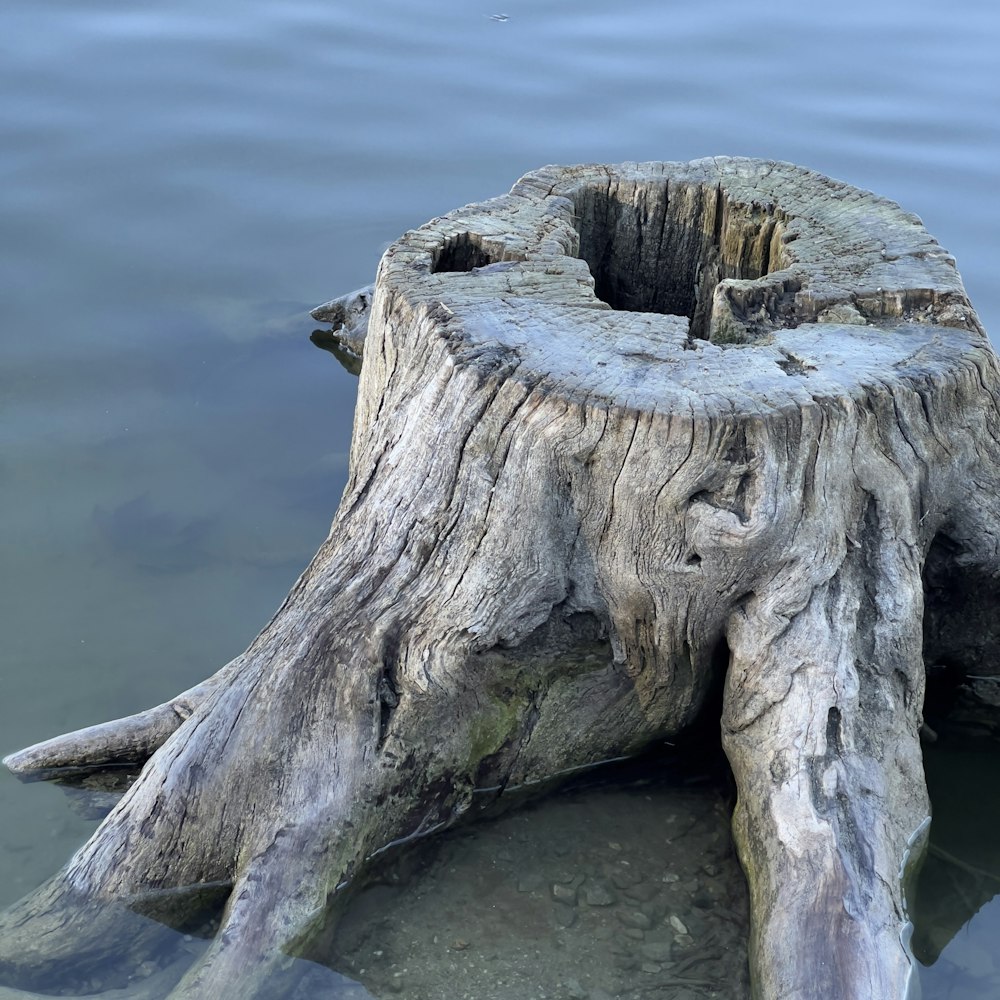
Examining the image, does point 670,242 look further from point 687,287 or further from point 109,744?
point 109,744

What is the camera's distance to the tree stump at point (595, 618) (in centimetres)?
279

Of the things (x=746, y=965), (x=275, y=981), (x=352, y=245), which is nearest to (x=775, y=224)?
(x=746, y=965)

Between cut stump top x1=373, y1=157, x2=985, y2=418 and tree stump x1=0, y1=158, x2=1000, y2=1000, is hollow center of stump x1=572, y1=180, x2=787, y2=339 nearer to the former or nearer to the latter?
cut stump top x1=373, y1=157, x2=985, y2=418

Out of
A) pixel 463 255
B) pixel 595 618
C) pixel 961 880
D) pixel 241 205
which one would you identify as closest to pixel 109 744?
pixel 595 618

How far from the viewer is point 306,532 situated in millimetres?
4348

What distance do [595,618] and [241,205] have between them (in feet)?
13.9

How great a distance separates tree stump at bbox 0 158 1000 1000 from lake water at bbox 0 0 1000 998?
1.44 feet

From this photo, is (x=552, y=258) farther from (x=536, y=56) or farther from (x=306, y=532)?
(x=536, y=56)

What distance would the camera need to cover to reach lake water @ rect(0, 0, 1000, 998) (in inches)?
157

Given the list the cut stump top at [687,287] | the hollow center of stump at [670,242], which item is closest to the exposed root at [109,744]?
the cut stump top at [687,287]

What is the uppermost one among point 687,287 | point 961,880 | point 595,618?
point 687,287

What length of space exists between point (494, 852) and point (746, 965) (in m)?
0.64

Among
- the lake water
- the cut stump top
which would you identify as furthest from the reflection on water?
the cut stump top

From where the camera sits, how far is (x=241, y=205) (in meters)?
6.62
